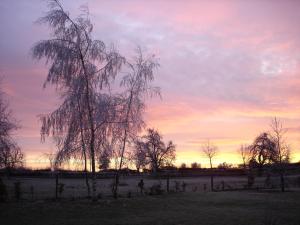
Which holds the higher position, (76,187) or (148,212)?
(76,187)

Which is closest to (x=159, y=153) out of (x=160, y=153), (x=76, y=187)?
(x=160, y=153)

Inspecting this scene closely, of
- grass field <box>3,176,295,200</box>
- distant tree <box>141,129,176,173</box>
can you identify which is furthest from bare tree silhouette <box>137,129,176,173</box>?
grass field <box>3,176,295,200</box>

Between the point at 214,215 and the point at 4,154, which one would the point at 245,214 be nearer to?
the point at 214,215

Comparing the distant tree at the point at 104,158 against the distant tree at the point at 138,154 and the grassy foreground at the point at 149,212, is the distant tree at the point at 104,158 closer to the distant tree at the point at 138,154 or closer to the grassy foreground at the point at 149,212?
the distant tree at the point at 138,154

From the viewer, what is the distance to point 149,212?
22266 millimetres

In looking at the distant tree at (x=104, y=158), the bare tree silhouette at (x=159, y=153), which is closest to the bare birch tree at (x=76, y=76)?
the distant tree at (x=104, y=158)

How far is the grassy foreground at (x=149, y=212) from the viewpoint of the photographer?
18.9 meters

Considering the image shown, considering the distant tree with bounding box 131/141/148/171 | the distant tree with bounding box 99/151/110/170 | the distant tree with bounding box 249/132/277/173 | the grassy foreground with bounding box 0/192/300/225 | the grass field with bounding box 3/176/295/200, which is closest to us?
the grassy foreground with bounding box 0/192/300/225

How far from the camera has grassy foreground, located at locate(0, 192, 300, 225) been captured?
18.9 meters

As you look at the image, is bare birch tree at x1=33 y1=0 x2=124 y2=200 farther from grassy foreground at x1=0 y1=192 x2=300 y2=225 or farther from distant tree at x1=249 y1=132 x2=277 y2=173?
distant tree at x1=249 y1=132 x2=277 y2=173

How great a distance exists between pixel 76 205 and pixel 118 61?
992cm

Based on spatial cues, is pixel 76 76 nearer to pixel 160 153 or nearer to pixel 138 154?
pixel 138 154

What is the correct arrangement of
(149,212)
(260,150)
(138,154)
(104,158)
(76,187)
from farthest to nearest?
(260,150), (76,187), (138,154), (104,158), (149,212)

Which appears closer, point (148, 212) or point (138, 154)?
point (148, 212)
